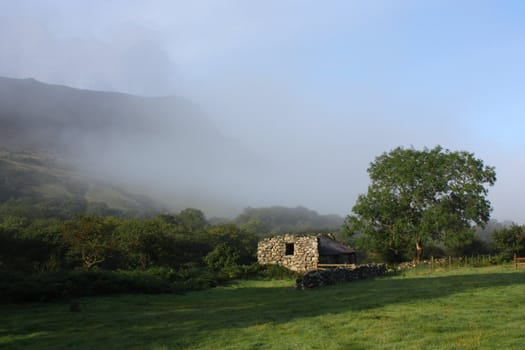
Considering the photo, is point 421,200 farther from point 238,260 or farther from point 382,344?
point 382,344

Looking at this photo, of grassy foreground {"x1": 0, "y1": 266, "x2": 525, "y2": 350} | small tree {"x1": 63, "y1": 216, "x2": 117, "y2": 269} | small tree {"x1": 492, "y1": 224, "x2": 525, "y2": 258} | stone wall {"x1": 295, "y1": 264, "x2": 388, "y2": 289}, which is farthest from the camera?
small tree {"x1": 492, "y1": 224, "x2": 525, "y2": 258}

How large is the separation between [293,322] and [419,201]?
30200 mm

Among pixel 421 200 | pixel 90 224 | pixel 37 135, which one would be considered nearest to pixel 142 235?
pixel 90 224

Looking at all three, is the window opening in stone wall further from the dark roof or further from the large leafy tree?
the large leafy tree

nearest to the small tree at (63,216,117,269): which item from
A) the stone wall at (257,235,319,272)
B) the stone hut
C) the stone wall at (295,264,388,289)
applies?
the stone wall at (257,235,319,272)

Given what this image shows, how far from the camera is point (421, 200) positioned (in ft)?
125

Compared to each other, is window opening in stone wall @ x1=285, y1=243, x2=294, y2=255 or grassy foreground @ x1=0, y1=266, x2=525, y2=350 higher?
window opening in stone wall @ x1=285, y1=243, x2=294, y2=255

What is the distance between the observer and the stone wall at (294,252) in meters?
33.5

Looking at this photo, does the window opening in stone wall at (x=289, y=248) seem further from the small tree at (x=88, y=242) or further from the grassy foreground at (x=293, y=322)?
the grassy foreground at (x=293, y=322)

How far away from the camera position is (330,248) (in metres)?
35.4

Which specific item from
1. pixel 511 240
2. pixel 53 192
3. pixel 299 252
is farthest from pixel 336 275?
pixel 53 192

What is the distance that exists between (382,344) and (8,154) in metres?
141

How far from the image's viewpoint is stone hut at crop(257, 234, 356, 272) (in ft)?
110

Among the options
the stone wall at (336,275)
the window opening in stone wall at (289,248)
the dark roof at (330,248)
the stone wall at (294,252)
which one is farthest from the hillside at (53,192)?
the stone wall at (336,275)
